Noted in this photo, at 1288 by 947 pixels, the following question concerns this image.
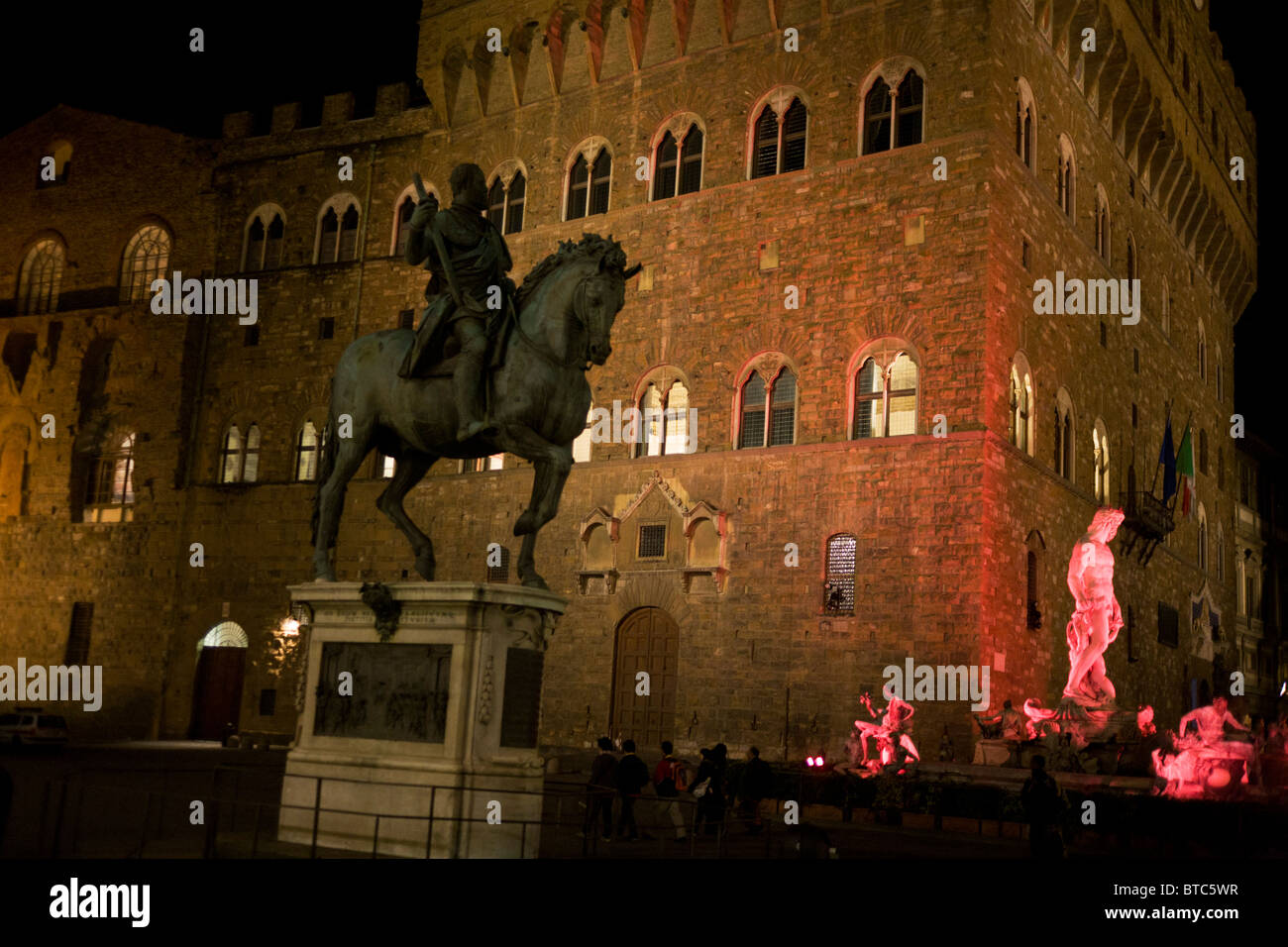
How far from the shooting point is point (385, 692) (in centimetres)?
994

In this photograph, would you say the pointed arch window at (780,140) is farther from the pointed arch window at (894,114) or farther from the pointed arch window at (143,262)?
the pointed arch window at (143,262)

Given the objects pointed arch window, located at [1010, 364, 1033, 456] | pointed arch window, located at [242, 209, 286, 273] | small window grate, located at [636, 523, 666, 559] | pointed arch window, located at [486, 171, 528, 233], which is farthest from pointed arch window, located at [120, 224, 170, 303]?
pointed arch window, located at [1010, 364, 1033, 456]

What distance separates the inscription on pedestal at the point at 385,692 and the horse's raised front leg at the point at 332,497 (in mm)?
989

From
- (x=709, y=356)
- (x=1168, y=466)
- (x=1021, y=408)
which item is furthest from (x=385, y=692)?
(x=1168, y=466)

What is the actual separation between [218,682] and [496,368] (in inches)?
870

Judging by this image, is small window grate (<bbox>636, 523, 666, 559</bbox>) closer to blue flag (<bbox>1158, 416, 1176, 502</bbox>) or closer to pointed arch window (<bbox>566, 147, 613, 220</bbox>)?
pointed arch window (<bbox>566, 147, 613, 220</bbox>)

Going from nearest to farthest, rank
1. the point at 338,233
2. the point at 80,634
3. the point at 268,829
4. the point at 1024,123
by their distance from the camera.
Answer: the point at 268,829 → the point at 1024,123 → the point at 338,233 → the point at 80,634

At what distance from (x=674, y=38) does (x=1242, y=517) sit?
103 ft

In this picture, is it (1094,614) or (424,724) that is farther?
(1094,614)

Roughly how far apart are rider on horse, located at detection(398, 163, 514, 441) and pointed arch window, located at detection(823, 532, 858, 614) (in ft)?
44.3

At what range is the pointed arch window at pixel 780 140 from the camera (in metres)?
25.3

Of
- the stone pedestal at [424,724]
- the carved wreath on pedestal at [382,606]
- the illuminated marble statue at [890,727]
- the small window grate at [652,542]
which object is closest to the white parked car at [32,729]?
the small window grate at [652,542]

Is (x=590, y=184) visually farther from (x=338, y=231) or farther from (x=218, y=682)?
(x=218, y=682)

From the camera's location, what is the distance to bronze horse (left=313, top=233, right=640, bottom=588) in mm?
10203
